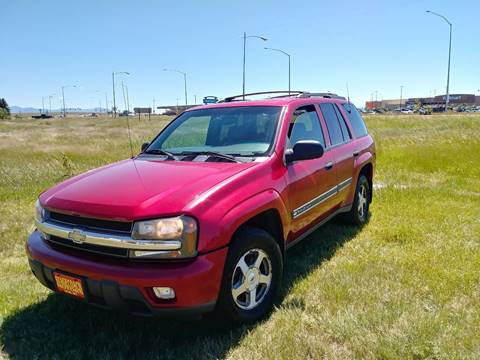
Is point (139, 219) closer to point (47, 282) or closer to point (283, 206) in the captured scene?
point (47, 282)

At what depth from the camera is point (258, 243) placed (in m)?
3.10

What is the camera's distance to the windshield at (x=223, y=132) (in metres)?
3.75

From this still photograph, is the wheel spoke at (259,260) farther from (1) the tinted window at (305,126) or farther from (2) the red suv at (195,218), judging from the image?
(1) the tinted window at (305,126)

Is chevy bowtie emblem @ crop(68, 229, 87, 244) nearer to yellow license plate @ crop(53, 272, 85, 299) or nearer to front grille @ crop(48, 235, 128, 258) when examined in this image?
front grille @ crop(48, 235, 128, 258)

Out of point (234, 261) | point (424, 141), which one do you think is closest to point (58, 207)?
point (234, 261)

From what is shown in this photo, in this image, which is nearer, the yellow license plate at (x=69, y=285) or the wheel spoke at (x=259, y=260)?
the yellow license plate at (x=69, y=285)

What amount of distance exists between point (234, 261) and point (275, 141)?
1238 mm

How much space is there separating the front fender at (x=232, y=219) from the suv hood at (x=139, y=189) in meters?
0.22

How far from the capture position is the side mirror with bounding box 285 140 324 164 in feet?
11.5

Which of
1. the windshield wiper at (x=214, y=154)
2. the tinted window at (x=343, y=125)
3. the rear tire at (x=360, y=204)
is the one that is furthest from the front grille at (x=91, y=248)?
the rear tire at (x=360, y=204)

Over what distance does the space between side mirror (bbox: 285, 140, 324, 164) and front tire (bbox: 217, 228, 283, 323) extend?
30.3 inches

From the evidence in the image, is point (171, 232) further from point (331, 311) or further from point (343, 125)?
point (343, 125)

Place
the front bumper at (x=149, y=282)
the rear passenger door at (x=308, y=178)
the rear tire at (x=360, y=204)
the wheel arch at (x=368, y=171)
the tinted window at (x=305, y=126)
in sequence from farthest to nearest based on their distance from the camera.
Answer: the wheel arch at (x=368, y=171) → the rear tire at (x=360, y=204) → the tinted window at (x=305, y=126) → the rear passenger door at (x=308, y=178) → the front bumper at (x=149, y=282)

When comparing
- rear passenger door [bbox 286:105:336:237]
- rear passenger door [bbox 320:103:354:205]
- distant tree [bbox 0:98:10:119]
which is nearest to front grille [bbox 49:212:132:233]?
rear passenger door [bbox 286:105:336:237]
